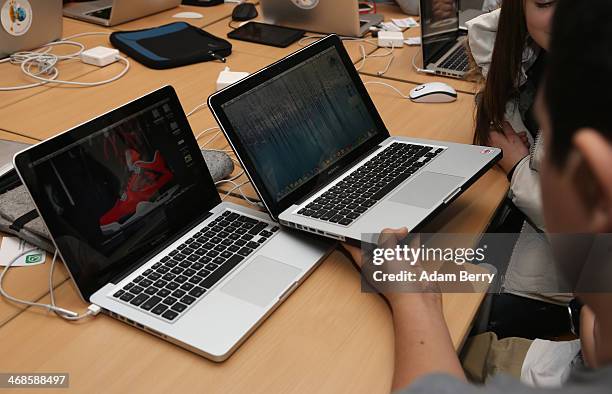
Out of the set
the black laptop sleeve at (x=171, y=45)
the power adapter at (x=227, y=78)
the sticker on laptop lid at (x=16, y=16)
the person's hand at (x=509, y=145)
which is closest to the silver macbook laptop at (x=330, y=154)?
the person's hand at (x=509, y=145)

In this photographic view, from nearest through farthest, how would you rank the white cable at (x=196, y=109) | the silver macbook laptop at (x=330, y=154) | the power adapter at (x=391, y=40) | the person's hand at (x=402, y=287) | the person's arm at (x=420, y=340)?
1. the person's arm at (x=420, y=340)
2. the person's hand at (x=402, y=287)
3. the silver macbook laptop at (x=330, y=154)
4. the white cable at (x=196, y=109)
5. the power adapter at (x=391, y=40)

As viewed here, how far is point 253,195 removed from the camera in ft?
3.95

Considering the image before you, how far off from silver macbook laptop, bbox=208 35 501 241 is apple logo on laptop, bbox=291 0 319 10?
2.80 feet

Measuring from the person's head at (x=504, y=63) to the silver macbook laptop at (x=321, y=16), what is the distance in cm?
73

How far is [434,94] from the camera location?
154 centimetres

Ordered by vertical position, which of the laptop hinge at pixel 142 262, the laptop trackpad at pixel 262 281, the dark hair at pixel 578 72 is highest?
the dark hair at pixel 578 72

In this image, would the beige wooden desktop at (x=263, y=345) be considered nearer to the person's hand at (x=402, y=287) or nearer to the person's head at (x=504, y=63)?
the person's hand at (x=402, y=287)

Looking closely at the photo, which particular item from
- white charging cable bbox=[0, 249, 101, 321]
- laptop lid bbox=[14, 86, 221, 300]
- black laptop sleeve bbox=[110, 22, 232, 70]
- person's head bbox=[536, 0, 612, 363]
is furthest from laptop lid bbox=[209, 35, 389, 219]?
black laptop sleeve bbox=[110, 22, 232, 70]

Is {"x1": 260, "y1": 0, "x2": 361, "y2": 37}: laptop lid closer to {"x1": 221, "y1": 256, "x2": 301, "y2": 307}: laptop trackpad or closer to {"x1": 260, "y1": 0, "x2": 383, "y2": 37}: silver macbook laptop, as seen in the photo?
{"x1": 260, "y1": 0, "x2": 383, "y2": 37}: silver macbook laptop

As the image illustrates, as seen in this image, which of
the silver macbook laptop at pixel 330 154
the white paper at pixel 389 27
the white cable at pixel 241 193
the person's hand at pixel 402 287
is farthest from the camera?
the white paper at pixel 389 27

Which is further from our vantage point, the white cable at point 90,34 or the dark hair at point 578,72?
the white cable at point 90,34

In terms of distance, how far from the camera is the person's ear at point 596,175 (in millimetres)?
487

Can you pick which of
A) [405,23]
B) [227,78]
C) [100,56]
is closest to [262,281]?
[227,78]

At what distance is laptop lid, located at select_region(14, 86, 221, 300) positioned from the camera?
0.90 m
